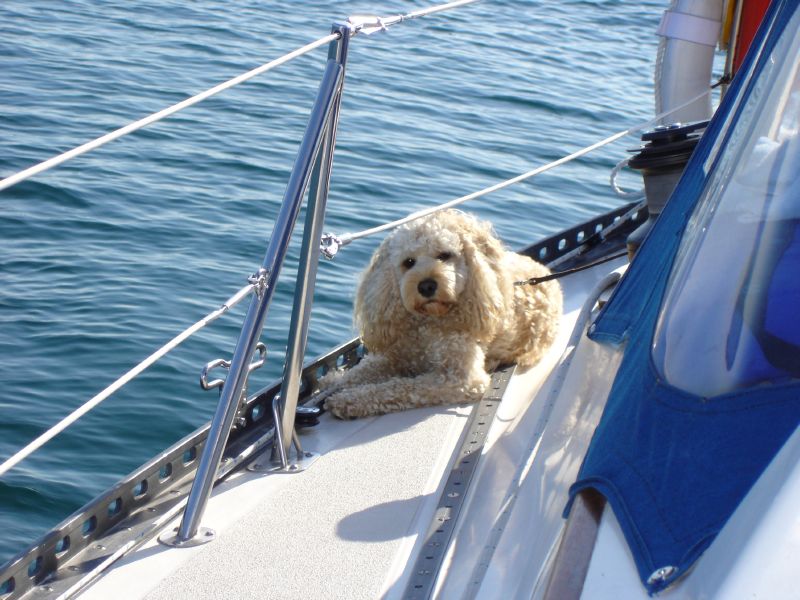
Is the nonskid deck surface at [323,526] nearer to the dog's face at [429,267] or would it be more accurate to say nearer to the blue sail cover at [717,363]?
the dog's face at [429,267]

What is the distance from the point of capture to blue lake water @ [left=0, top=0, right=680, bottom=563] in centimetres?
423

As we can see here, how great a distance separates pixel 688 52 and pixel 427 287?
1.55 m

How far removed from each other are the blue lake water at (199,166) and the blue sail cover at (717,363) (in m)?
2.17

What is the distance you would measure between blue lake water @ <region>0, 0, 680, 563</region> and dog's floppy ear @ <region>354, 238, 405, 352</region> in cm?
99

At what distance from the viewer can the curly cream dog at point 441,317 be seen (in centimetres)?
315

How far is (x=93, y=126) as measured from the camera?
745cm

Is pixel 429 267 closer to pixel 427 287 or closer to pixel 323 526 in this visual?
pixel 427 287

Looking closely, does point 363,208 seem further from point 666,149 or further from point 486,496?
point 486,496

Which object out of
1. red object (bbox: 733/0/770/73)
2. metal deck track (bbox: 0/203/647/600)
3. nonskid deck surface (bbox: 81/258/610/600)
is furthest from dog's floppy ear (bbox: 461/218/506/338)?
red object (bbox: 733/0/770/73)

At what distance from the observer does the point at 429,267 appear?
3.18 metres

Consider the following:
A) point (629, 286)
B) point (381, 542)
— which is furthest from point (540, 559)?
point (629, 286)

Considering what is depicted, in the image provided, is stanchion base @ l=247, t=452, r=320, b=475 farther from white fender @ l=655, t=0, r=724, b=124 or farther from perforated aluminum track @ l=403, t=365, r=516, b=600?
white fender @ l=655, t=0, r=724, b=124

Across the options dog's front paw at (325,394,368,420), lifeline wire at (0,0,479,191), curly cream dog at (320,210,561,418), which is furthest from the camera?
curly cream dog at (320,210,561,418)

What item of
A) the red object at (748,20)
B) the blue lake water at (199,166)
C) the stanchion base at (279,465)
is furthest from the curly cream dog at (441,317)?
the red object at (748,20)
